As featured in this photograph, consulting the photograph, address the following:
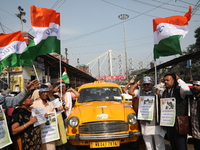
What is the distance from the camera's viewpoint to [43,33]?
4.93 m

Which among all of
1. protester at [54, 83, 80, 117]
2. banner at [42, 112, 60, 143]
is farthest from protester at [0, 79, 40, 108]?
protester at [54, 83, 80, 117]

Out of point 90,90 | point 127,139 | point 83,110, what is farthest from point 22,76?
point 127,139

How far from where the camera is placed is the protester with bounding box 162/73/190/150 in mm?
3561

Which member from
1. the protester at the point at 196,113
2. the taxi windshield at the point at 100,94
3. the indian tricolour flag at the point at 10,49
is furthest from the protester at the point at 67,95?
the protester at the point at 196,113

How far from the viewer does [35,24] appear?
193 inches

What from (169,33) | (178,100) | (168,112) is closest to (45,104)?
(168,112)

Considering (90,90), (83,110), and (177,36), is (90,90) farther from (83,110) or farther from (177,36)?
(177,36)

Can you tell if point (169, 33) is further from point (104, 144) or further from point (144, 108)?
point (104, 144)

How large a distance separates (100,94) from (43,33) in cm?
248

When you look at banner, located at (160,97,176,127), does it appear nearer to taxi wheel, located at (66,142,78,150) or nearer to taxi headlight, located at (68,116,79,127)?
taxi headlight, located at (68,116,79,127)

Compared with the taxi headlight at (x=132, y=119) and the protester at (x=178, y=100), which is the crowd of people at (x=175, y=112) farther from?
the taxi headlight at (x=132, y=119)

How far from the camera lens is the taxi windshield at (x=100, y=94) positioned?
6.02 meters

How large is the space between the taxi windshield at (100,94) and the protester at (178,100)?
7.74 ft

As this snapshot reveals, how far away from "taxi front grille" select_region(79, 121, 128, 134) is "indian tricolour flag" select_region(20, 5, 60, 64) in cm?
201
